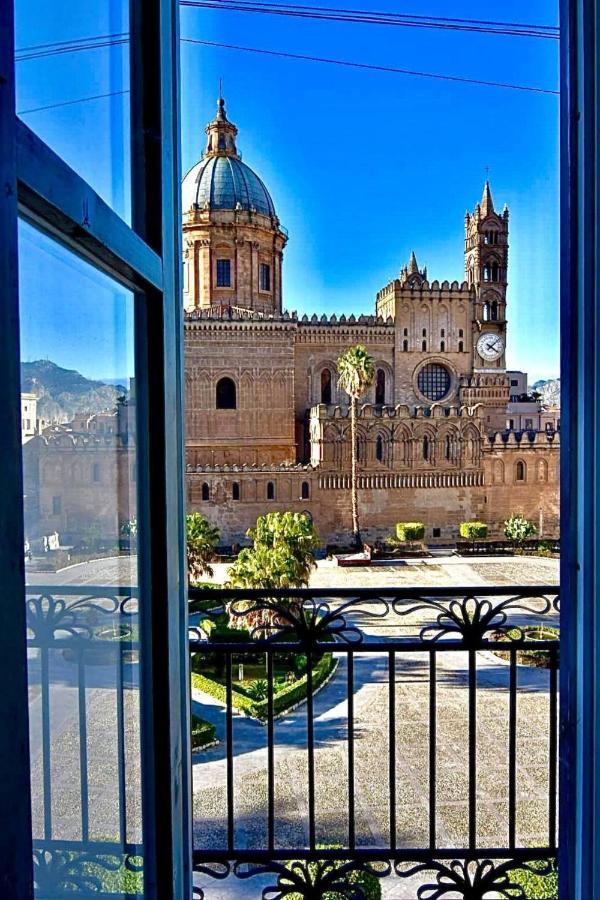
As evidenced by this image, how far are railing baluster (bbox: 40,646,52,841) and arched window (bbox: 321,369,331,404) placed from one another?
19.1 metres

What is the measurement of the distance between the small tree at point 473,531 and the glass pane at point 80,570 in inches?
642

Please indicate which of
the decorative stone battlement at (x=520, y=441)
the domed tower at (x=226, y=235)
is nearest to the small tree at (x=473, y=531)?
the decorative stone battlement at (x=520, y=441)

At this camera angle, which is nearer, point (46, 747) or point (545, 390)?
point (46, 747)

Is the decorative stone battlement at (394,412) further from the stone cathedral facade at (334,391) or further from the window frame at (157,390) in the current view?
the window frame at (157,390)

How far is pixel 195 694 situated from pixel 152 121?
7.03 metres

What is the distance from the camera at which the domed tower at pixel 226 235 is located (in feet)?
63.9

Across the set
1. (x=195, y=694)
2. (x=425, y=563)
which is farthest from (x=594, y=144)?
(x=425, y=563)

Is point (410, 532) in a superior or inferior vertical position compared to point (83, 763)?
inferior

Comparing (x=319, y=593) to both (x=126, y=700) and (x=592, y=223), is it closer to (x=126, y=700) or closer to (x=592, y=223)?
(x=126, y=700)

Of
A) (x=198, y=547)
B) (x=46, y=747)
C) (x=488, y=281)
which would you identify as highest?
(x=488, y=281)

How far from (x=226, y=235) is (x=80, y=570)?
20.1 m

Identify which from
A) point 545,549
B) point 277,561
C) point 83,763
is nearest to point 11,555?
point 83,763

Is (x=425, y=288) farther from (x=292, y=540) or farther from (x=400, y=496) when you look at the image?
(x=292, y=540)

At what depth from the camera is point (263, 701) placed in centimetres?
628
